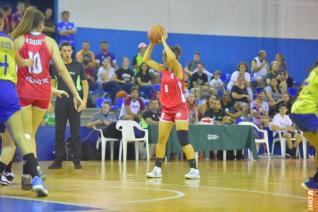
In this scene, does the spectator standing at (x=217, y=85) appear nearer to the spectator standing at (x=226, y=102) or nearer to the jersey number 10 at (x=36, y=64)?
the spectator standing at (x=226, y=102)

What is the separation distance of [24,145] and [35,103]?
922mm

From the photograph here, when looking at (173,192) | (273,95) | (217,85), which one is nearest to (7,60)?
(173,192)

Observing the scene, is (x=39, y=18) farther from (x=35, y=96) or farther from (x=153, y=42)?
(x=153, y=42)

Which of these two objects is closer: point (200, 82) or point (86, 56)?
point (86, 56)

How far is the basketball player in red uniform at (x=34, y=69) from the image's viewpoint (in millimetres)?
7883

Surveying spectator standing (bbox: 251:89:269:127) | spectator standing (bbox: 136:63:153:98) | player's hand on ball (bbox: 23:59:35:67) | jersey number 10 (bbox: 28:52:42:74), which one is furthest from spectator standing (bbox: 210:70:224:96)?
player's hand on ball (bbox: 23:59:35:67)

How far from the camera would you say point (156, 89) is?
67.5 feet

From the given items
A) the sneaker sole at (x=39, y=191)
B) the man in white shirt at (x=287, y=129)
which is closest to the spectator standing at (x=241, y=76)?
the man in white shirt at (x=287, y=129)

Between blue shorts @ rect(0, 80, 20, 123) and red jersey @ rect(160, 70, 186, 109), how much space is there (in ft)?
12.0

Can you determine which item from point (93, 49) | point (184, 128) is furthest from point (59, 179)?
point (93, 49)

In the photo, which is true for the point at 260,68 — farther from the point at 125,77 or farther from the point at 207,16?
the point at 125,77

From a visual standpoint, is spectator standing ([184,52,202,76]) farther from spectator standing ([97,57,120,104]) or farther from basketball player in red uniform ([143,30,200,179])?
basketball player in red uniform ([143,30,200,179])

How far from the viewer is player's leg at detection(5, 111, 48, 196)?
7188 millimetres

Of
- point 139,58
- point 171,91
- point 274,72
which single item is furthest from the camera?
point 274,72
